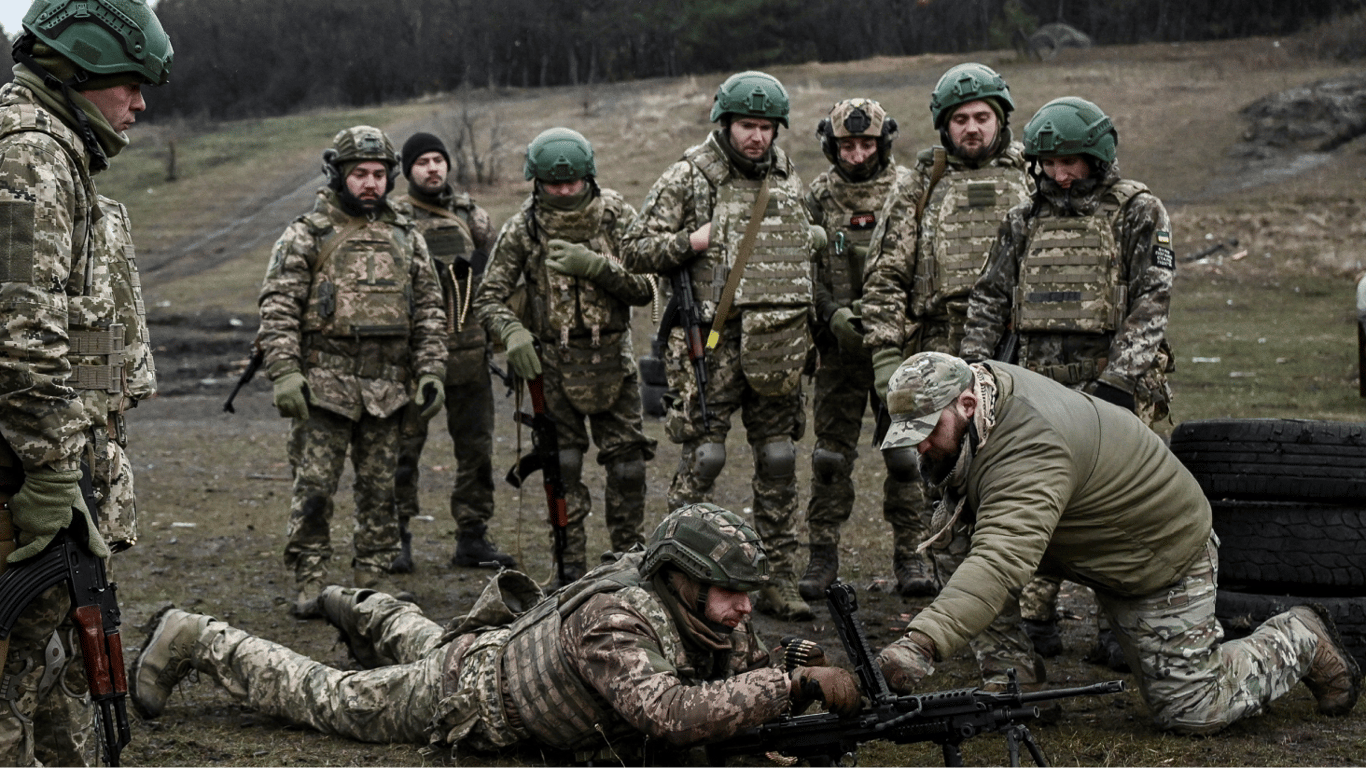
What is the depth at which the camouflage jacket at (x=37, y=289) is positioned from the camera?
3955mm

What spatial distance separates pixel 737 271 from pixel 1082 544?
2.69m

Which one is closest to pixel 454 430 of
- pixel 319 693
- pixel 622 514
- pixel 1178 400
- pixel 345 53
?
pixel 622 514

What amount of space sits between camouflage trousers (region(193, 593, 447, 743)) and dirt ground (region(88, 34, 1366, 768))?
9 cm

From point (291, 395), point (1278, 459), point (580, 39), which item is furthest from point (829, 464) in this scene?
point (580, 39)

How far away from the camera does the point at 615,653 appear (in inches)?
176

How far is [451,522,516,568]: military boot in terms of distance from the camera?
8578 mm

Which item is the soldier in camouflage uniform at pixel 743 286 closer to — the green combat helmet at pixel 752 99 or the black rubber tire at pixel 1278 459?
the green combat helmet at pixel 752 99

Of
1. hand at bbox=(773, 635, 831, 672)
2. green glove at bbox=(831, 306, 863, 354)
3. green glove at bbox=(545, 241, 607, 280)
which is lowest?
hand at bbox=(773, 635, 831, 672)

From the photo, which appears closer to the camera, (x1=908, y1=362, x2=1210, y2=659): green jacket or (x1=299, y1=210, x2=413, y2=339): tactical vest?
(x1=908, y1=362, x2=1210, y2=659): green jacket

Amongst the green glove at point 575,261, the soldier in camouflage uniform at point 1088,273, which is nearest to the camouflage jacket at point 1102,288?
the soldier in camouflage uniform at point 1088,273

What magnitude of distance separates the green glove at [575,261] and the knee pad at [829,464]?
1.60 meters

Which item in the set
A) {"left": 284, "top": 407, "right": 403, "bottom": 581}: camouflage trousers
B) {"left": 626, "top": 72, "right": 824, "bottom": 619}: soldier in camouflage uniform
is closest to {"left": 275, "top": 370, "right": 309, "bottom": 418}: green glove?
{"left": 284, "top": 407, "right": 403, "bottom": 581}: camouflage trousers

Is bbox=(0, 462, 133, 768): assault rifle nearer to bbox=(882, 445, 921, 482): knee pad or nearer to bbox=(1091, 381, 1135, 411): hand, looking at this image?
bbox=(882, 445, 921, 482): knee pad

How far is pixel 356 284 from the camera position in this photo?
7.39 m
